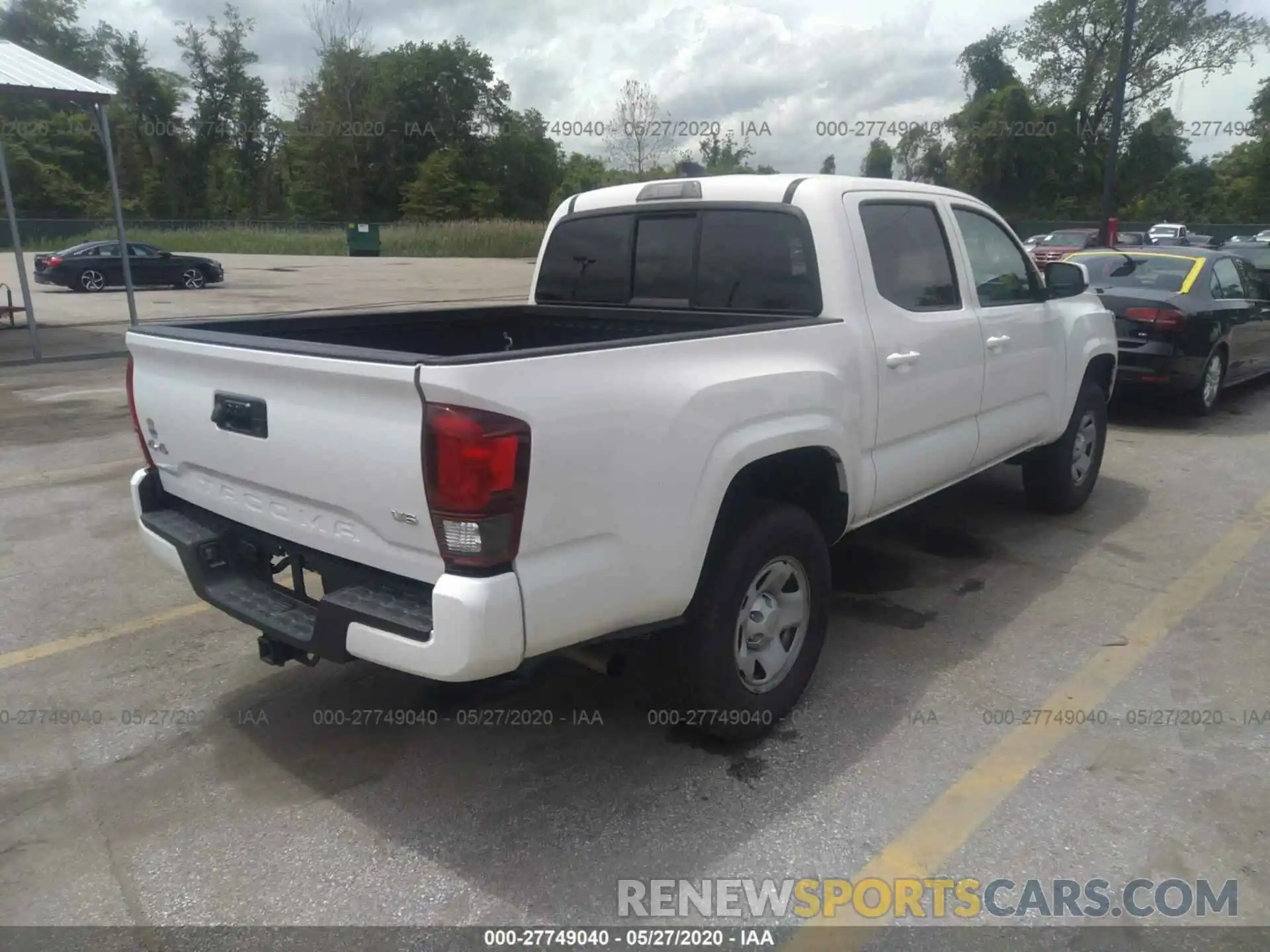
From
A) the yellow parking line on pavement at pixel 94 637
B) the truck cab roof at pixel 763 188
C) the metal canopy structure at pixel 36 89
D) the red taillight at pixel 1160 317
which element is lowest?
the yellow parking line on pavement at pixel 94 637

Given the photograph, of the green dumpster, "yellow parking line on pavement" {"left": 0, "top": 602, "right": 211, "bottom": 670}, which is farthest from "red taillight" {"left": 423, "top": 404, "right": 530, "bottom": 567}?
the green dumpster

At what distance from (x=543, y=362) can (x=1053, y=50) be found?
65003 mm

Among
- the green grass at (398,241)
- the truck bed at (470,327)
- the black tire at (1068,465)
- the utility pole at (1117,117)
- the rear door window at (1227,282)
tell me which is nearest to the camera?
the truck bed at (470,327)

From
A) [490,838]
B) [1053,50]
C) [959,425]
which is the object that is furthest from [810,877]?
[1053,50]

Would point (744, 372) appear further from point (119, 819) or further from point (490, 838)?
point (119, 819)

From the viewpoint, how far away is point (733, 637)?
313 centimetres

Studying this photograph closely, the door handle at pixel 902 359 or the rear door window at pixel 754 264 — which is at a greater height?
the rear door window at pixel 754 264

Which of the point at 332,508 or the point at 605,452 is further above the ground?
the point at 605,452

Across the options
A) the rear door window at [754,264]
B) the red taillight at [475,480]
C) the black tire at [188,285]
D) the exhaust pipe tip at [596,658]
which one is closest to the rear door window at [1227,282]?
the rear door window at [754,264]

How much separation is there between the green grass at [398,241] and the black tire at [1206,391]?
39691 millimetres

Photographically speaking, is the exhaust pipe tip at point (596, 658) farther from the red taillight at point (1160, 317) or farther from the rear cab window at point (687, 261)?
the red taillight at point (1160, 317)

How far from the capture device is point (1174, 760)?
3.33 meters

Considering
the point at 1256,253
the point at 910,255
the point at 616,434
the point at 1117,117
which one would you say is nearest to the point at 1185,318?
the point at 910,255

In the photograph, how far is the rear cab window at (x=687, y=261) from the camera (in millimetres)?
3787
